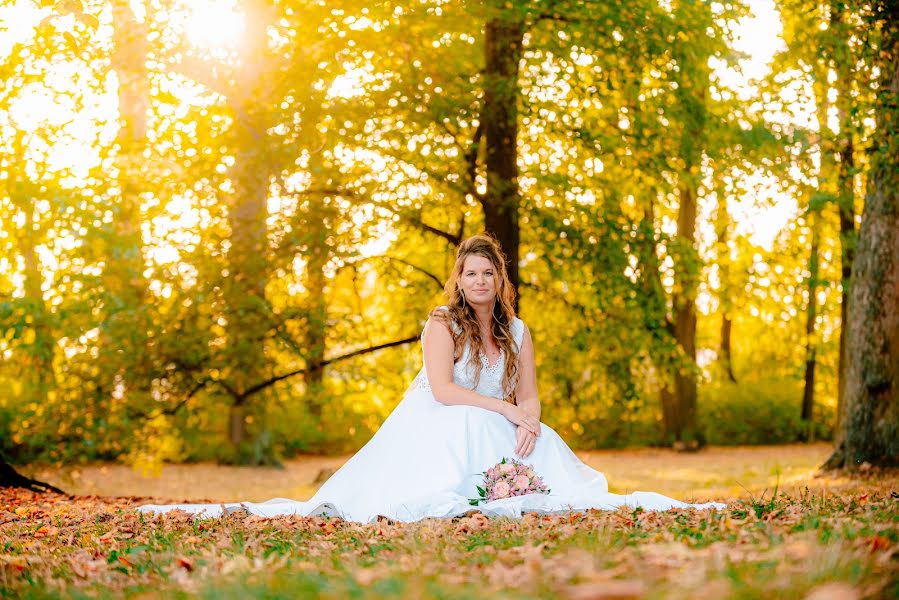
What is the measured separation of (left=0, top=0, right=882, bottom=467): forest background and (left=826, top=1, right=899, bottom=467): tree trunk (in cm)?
43

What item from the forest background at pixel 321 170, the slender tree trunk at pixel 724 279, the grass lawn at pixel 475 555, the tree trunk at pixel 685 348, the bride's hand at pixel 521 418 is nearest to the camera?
the grass lawn at pixel 475 555

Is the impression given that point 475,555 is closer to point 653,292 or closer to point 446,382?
point 446,382

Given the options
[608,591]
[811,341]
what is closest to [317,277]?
[608,591]

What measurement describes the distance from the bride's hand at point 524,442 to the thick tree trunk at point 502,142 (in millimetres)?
4025

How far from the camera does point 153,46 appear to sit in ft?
31.0

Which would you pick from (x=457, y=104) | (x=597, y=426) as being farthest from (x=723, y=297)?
(x=457, y=104)

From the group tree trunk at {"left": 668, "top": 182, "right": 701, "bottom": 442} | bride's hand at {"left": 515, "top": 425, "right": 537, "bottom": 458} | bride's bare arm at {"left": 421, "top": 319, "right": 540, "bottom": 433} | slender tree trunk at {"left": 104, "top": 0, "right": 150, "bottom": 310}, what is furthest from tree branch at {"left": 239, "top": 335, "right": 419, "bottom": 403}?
tree trunk at {"left": 668, "top": 182, "right": 701, "bottom": 442}

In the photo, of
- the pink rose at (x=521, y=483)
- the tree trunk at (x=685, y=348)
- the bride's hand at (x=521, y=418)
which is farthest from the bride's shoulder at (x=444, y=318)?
the tree trunk at (x=685, y=348)

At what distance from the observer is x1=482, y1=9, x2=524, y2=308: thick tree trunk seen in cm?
978

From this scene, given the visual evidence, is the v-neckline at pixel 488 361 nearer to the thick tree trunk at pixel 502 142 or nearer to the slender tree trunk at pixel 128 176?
the thick tree trunk at pixel 502 142

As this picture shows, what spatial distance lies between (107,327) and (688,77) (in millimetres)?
6703

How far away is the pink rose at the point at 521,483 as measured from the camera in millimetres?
5438

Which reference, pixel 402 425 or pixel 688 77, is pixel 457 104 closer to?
pixel 688 77

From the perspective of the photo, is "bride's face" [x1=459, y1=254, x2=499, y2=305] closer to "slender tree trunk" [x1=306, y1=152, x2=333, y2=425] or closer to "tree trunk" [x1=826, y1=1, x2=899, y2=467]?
"slender tree trunk" [x1=306, y1=152, x2=333, y2=425]
